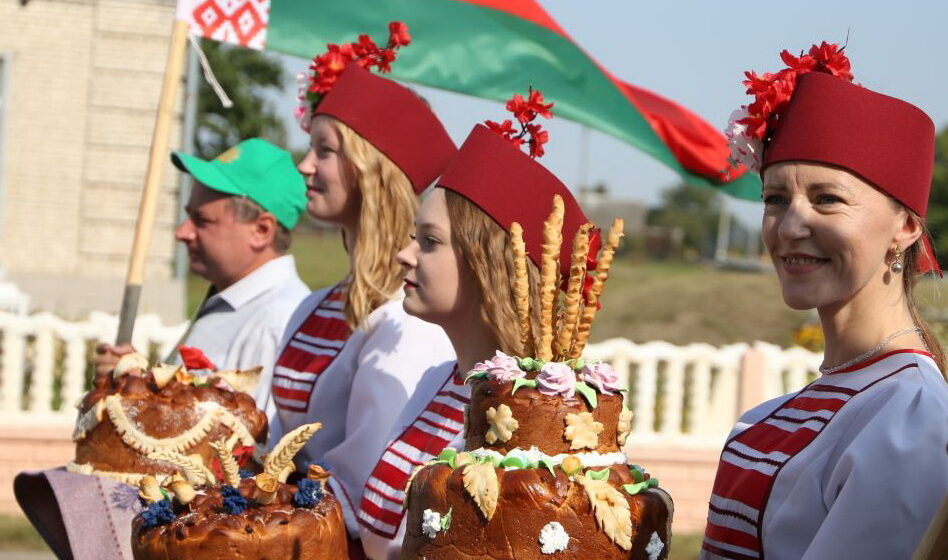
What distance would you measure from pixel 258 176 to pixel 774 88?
2359mm

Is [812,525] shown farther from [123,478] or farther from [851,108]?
[123,478]

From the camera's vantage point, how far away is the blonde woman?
2662 mm

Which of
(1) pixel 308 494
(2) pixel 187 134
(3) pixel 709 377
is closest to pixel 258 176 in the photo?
(1) pixel 308 494

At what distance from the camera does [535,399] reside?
2.07m

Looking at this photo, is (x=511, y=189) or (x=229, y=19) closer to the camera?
(x=511, y=189)

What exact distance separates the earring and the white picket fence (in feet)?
19.2

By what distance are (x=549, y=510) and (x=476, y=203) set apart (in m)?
0.87

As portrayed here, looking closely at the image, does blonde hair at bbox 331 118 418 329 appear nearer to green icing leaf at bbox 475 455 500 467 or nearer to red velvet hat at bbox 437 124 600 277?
red velvet hat at bbox 437 124 600 277

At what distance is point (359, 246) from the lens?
341cm

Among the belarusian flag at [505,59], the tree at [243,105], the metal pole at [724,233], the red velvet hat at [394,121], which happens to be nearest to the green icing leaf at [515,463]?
the red velvet hat at [394,121]

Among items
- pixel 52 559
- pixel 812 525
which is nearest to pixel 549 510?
pixel 812 525

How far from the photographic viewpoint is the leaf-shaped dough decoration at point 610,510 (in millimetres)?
1973

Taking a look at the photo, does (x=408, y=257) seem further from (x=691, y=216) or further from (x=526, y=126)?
(x=691, y=216)

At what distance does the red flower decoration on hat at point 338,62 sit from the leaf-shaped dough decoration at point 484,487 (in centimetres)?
190
